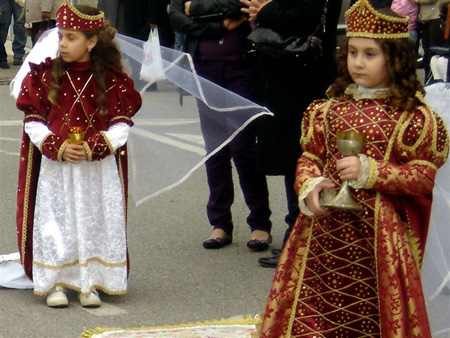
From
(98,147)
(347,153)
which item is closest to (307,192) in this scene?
(347,153)

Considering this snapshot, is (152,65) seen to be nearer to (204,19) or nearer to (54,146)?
(204,19)

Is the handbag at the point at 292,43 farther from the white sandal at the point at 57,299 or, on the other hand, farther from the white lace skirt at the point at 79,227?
the white sandal at the point at 57,299

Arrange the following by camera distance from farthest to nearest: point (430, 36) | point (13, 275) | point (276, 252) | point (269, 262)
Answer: point (430, 36), point (276, 252), point (269, 262), point (13, 275)

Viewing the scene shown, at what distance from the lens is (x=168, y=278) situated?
6105mm

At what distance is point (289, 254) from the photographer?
13.7ft

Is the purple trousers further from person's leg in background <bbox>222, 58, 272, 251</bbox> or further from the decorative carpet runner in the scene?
the decorative carpet runner

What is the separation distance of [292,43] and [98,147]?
1.06 metres

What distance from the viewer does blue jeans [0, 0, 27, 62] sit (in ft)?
49.4

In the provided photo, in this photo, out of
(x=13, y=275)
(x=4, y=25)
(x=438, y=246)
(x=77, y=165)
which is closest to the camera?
(x=438, y=246)

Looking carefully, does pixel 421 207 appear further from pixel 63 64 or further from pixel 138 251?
pixel 138 251

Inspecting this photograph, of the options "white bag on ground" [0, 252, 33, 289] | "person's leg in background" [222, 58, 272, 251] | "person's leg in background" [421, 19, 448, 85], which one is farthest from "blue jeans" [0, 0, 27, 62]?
"white bag on ground" [0, 252, 33, 289]

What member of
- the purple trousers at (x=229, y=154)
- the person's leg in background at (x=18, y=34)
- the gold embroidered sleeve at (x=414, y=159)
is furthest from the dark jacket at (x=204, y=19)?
the person's leg in background at (x=18, y=34)

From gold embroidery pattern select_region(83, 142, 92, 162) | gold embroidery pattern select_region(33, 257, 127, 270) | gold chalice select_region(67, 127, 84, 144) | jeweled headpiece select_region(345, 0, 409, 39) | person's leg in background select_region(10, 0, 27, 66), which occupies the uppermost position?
jeweled headpiece select_region(345, 0, 409, 39)

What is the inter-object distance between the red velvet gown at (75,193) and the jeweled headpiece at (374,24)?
171cm
